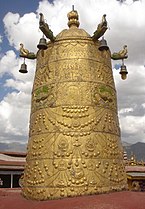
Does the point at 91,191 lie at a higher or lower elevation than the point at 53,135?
lower

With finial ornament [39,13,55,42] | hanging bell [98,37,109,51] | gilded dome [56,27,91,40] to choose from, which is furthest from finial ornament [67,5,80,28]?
hanging bell [98,37,109,51]

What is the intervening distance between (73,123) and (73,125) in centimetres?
4

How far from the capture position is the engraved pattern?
5.38 meters

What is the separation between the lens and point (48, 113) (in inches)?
233

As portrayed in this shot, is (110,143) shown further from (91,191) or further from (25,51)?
(25,51)

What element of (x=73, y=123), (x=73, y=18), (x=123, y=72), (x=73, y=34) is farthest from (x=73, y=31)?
(x=73, y=123)

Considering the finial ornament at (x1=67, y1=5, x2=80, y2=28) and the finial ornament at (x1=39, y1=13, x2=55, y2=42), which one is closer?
the finial ornament at (x1=39, y1=13, x2=55, y2=42)

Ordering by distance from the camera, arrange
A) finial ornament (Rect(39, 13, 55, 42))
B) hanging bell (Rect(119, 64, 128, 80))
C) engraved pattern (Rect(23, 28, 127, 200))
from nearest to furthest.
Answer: engraved pattern (Rect(23, 28, 127, 200)), finial ornament (Rect(39, 13, 55, 42)), hanging bell (Rect(119, 64, 128, 80))

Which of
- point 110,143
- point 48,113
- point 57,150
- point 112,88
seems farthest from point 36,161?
point 112,88

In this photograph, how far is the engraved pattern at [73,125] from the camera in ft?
17.7

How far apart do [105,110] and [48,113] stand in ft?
3.81

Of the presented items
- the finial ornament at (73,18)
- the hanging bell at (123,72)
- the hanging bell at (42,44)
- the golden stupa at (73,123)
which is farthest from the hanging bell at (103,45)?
the hanging bell at (42,44)

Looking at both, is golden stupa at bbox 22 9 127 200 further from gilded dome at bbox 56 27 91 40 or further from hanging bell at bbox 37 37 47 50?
hanging bell at bbox 37 37 47 50

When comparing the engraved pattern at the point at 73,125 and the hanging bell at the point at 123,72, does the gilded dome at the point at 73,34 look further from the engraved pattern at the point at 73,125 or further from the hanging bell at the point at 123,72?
the hanging bell at the point at 123,72
